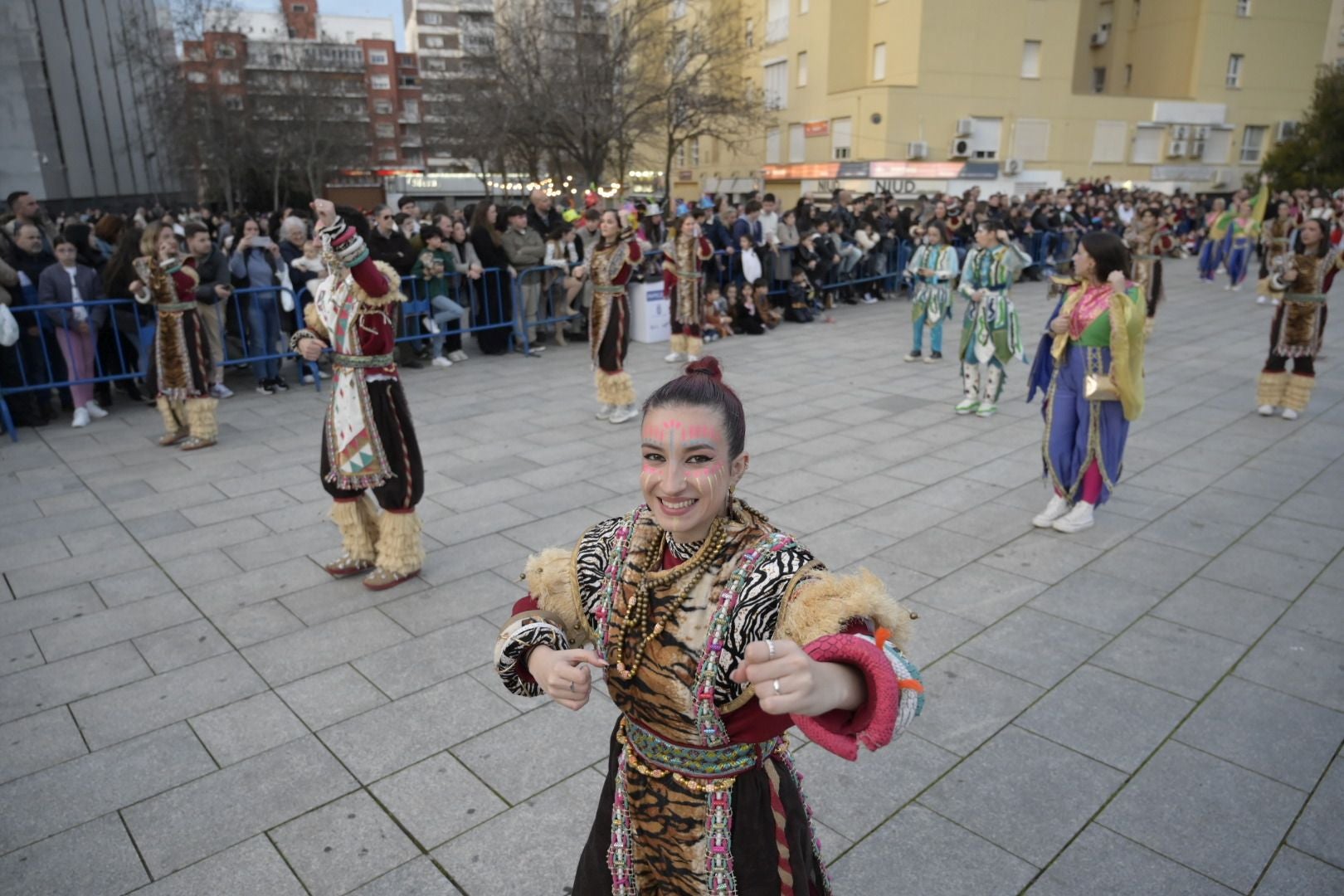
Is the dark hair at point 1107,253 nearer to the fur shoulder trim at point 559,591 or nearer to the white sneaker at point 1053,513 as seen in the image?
the white sneaker at point 1053,513

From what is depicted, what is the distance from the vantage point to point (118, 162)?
30406mm

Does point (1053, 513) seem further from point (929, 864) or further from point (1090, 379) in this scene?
point (929, 864)

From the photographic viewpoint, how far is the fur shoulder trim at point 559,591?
6.52 feet

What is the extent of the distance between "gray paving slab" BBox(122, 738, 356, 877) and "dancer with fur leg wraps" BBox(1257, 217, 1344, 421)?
350 inches

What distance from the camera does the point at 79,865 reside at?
120 inches

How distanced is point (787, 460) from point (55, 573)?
522cm

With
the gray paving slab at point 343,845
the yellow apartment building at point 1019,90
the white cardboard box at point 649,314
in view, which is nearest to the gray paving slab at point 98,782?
the gray paving slab at point 343,845

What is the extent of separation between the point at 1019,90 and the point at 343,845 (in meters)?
35.8

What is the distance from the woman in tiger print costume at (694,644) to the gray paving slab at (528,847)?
1.02 m

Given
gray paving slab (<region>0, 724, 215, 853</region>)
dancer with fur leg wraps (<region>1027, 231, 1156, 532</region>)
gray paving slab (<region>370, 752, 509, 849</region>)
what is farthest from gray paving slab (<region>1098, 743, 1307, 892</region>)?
gray paving slab (<region>0, 724, 215, 853</region>)

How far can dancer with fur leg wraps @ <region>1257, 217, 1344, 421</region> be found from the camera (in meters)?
8.13

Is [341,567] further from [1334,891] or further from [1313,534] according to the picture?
[1313,534]

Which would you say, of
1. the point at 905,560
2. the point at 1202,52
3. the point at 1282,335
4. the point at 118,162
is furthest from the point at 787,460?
the point at 1202,52

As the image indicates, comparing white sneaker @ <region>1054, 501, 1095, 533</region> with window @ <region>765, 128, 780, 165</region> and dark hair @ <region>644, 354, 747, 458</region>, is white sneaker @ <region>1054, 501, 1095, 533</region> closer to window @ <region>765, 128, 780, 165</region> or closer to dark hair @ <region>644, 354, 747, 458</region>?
dark hair @ <region>644, 354, 747, 458</region>
